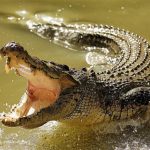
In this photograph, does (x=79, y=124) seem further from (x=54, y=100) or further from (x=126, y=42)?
(x=126, y=42)

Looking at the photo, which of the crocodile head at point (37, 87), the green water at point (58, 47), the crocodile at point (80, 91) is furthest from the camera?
the green water at point (58, 47)

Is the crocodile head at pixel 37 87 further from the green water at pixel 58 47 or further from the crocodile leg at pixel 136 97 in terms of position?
the crocodile leg at pixel 136 97

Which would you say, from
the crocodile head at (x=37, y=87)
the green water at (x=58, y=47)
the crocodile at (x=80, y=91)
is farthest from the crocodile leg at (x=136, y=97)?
the crocodile head at (x=37, y=87)

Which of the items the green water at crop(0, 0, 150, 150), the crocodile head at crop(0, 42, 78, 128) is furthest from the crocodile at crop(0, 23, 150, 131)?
the green water at crop(0, 0, 150, 150)

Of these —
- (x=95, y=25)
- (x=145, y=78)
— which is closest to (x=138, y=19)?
(x=95, y=25)

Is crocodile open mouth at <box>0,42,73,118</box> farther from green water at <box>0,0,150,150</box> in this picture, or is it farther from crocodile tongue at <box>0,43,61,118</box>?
green water at <box>0,0,150,150</box>

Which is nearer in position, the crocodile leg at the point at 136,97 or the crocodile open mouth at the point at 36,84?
the crocodile open mouth at the point at 36,84

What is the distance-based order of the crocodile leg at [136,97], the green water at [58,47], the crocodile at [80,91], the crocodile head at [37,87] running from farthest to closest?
the crocodile leg at [136,97] → the green water at [58,47] → the crocodile at [80,91] → the crocodile head at [37,87]

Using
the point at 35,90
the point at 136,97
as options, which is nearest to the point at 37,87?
the point at 35,90
